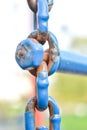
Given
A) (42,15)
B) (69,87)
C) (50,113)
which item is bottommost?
(69,87)

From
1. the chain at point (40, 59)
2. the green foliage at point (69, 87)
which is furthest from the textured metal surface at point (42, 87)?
the green foliage at point (69, 87)

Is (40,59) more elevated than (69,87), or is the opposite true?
(40,59)

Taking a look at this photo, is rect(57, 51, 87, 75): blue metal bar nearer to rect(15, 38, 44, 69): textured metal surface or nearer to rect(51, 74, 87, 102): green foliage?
rect(15, 38, 44, 69): textured metal surface

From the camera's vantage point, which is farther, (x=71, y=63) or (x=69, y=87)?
(x=69, y=87)

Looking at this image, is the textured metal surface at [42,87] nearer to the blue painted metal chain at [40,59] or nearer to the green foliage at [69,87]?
the blue painted metal chain at [40,59]

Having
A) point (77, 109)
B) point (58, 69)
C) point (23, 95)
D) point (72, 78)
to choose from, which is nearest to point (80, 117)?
point (77, 109)

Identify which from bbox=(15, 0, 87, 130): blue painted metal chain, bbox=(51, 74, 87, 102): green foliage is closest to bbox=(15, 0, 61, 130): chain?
bbox=(15, 0, 87, 130): blue painted metal chain

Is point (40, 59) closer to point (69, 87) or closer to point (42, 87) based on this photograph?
point (42, 87)

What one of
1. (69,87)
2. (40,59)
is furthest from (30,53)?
(69,87)

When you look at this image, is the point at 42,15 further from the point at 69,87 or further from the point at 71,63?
the point at 69,87
